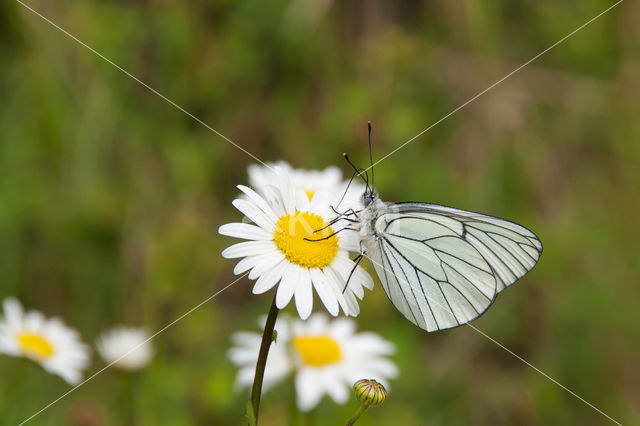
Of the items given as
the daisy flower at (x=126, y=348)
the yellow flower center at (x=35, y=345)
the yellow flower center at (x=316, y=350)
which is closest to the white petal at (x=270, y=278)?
the yellow flower center at (x=316, y=350)

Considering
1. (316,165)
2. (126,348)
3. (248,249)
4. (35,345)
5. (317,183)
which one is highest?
(316,165)

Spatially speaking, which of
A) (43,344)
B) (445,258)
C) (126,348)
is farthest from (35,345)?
(445,258)

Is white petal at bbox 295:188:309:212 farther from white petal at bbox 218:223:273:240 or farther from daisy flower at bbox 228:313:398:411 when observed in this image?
daisy flower at bbox 228:313:398:411

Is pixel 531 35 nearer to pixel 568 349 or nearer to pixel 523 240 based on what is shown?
pixel 568 349

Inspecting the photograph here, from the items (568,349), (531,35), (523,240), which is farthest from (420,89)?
(523,240)

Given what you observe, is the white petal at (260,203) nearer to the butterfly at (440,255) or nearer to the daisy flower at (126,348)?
the butterfly at (440,255)

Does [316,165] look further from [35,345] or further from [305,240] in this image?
[305,240]
